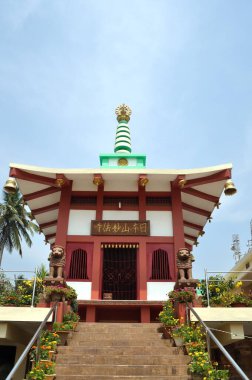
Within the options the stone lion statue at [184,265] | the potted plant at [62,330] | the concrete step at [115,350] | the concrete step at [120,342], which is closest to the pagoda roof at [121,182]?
the stone lion statue at [184,265]

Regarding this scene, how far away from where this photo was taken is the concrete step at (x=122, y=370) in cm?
761

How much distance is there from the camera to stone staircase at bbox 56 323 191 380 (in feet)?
24.9

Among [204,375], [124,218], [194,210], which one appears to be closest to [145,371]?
[204,375]

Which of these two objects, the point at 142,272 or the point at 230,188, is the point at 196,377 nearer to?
the point at 142,272

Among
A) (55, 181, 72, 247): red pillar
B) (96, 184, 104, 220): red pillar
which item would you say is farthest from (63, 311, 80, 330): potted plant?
(96, 184, 104, 220): red pillar

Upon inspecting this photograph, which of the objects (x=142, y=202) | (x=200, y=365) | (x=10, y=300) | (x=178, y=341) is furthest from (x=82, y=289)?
(x=200, y=365)

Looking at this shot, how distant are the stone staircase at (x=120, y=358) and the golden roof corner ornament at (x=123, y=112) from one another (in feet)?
39.6

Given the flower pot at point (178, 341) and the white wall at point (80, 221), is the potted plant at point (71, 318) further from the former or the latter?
the white wall at point (80, 221)

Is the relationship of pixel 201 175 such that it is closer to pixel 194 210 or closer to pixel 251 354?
pixel 194 210

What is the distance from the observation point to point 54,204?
53.6 ft

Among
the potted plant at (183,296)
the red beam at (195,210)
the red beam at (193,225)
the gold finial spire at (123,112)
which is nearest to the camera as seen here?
the potted plant at (183,296)

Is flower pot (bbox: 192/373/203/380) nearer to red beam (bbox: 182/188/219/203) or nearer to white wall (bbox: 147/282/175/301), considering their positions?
white wall (bbox: 147/282/175/301)

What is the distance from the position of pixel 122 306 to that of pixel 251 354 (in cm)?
400

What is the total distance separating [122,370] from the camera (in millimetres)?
7652
